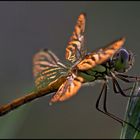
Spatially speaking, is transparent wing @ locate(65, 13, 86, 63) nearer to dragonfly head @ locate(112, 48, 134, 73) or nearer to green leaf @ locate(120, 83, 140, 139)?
dragonfly head @ locate(112, 48, 134, 73)

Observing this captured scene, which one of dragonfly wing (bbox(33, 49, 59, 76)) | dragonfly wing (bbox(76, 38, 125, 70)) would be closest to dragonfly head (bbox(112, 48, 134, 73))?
dragonfly wing (bbox(76, 38, 125, 70))

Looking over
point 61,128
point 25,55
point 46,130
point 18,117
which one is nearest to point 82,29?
point 18,117

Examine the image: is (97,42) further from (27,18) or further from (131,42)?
(27,18)

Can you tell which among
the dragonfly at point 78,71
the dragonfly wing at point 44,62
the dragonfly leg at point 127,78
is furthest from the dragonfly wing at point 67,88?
the dragonfly wing at point 44,62

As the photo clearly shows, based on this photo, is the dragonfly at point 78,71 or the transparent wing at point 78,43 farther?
the transparent wing at point 78,43

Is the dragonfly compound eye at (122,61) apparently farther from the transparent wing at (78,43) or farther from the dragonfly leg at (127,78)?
the transparent wing at (78,43)

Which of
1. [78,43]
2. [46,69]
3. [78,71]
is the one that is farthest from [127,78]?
[46,69]
